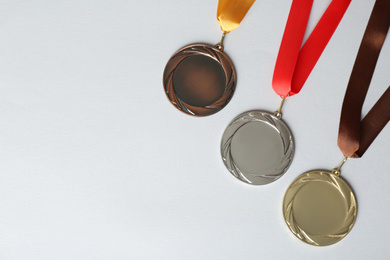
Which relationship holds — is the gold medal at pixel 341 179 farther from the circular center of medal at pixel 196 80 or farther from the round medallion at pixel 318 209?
the circular center of medal at pixel 196 80

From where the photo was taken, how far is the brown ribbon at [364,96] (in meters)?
1.22

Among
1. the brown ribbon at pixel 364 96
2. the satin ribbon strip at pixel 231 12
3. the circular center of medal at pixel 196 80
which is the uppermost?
the satin ribbon strip at pixel 231 12

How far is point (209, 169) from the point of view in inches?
50.1

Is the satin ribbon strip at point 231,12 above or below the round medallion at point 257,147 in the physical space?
above

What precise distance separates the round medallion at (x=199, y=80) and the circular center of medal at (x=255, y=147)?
118mm

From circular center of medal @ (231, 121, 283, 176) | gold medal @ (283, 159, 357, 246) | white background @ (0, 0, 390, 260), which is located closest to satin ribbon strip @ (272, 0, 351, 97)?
white background @ (0, 0, 390, 260)

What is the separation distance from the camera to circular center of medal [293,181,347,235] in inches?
48.9

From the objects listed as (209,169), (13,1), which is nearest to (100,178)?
(209,169)

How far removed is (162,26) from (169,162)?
45 centimetres

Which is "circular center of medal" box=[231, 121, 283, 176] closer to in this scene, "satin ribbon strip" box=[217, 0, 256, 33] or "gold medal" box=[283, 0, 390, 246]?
"gold medal" box=[283, 0, 390, 246]

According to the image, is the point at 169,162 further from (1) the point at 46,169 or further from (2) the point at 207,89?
(1) the point at 46,169

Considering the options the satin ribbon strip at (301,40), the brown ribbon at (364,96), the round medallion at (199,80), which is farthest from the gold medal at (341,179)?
the round medallion at (199,80)

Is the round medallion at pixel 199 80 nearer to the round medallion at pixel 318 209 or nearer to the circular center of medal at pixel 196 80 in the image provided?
the circular center of medal at pixel 196 80

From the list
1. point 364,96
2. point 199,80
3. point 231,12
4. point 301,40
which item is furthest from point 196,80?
point 364,96
